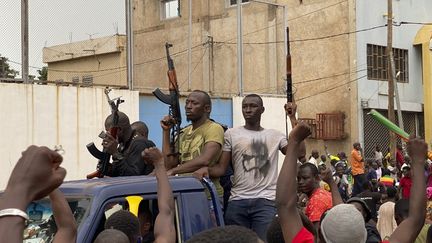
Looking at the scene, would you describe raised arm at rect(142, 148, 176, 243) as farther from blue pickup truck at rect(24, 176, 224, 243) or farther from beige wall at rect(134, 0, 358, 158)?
beige wall at rect(134, 0, 358, 158)

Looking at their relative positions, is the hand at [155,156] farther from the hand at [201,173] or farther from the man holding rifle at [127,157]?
the man holding rifle at [127,157]

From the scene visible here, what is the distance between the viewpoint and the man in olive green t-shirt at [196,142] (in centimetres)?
584

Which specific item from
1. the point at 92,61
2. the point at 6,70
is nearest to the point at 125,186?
the point at 6,70

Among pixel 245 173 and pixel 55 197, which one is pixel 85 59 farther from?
pixel 55 197

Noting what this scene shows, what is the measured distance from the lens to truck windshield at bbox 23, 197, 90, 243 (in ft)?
14.5

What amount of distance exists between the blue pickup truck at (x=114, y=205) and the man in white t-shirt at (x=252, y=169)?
109 centimetres

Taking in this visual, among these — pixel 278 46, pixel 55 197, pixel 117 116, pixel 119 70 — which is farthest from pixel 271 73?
pixel 55 197

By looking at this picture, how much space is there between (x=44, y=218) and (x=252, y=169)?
2101 millimetres

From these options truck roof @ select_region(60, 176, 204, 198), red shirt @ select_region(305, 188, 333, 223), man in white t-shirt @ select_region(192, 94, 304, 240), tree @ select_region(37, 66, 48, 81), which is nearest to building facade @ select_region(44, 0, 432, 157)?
tree @ select_region(37, 66, 48, 81)

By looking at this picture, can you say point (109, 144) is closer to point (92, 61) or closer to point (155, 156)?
point (155, 156)

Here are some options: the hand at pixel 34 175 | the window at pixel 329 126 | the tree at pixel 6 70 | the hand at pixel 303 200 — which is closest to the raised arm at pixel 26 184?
the hand at pixel 34 175

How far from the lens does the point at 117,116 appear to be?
6.39 meters

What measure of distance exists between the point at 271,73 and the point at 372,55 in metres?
3.95

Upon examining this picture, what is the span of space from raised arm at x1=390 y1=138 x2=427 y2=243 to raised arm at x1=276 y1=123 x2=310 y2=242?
56cm
